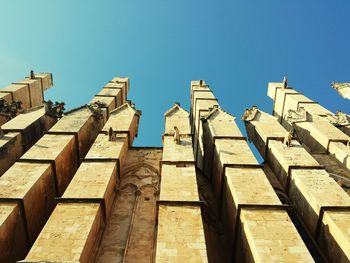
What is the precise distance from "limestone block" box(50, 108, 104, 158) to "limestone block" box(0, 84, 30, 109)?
573 centimetres

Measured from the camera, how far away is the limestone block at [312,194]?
356 inches

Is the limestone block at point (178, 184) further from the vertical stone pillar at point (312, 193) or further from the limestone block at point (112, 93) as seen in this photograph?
the limestone block at point (112, 93)

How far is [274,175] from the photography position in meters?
12.6

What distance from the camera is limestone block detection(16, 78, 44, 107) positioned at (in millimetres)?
21594

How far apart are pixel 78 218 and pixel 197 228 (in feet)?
8.10

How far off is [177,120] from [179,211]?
7500mm

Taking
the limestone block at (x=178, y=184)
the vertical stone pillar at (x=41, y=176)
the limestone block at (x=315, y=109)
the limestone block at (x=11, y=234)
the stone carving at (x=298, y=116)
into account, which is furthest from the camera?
the limestone block at (x=315, y=109)

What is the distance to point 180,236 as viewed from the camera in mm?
7547

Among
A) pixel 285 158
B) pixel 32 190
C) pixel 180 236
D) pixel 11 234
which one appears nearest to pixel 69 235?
pixel 11 234

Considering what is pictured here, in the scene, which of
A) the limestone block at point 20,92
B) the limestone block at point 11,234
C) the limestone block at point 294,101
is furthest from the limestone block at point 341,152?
the limestone block at point 20,92

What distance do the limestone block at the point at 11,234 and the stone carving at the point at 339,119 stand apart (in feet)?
42.9

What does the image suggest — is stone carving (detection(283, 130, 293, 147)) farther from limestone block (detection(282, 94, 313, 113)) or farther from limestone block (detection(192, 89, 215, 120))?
limestone block (detection(282, 94, 313, 113))

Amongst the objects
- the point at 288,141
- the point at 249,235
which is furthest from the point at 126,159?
the point at 249,235

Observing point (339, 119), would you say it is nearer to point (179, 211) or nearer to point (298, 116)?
point (298, 116)
